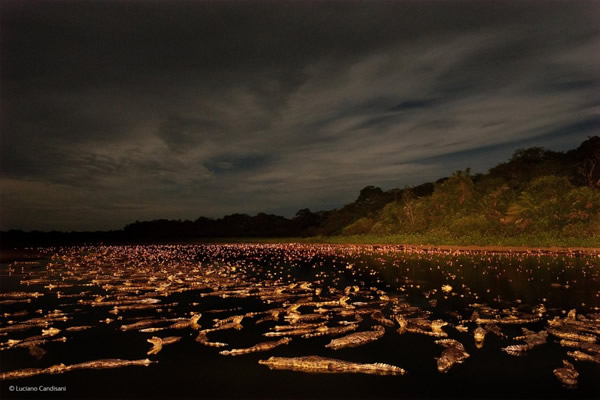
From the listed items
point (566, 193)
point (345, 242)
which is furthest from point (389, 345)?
point (345, 242)

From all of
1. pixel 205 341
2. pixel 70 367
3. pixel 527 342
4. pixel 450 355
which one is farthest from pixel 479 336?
pixel 70 367

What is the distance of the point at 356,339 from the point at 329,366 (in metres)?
2.26

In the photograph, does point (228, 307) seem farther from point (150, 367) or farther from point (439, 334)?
point (439, 334)

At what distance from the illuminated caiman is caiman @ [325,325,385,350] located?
1406 mm

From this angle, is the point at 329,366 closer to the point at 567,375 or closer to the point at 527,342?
the point at 567,375

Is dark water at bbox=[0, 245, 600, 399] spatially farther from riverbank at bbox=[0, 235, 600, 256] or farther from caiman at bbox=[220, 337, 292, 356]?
riverbank at bbox=[0, 235, 600, 256]

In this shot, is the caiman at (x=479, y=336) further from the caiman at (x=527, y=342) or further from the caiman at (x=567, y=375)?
the caiman at (x=567, y=375)

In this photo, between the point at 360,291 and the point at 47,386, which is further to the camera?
the point at 360,291

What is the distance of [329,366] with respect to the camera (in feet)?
29.6

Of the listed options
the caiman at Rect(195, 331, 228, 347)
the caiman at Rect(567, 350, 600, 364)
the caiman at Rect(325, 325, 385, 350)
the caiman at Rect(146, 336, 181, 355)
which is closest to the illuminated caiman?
the caiman at Rect(325, 325, 385, 350)

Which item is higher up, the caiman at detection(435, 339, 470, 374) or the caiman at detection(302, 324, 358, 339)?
the caiman at detection(302, 324, 358, 339)

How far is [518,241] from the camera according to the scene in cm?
4622

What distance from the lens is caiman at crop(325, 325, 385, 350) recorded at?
10648mm

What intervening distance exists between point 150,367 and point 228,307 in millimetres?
6873
